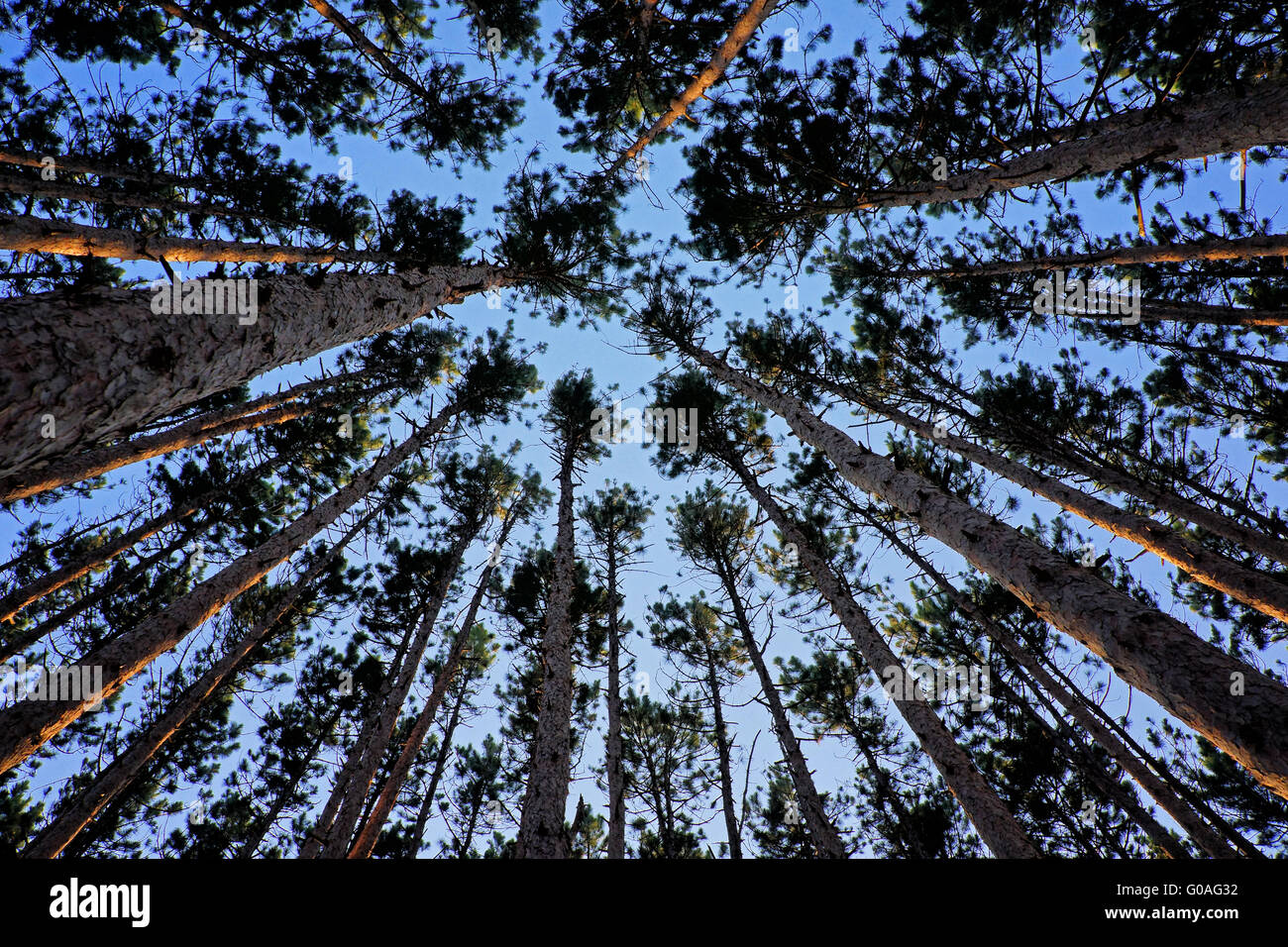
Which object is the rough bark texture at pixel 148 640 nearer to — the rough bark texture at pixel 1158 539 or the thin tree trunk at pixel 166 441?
the thin tree trunk at pixel 166 441

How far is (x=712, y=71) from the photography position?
652 cm

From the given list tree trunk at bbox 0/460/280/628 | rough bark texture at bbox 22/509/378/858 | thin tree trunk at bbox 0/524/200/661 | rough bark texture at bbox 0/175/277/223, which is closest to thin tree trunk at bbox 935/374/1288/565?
rough bark texture at bbox 0/175/277/223

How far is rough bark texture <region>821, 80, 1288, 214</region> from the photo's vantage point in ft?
12.3

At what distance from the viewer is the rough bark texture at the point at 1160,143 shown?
376 centimetres

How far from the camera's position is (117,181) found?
7.64 meters

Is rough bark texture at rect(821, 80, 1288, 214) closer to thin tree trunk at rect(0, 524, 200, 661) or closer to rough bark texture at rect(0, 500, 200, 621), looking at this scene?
rough bark texture at rect(0, 500, 200, 621)

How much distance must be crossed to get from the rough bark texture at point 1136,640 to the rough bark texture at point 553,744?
14.9 ft

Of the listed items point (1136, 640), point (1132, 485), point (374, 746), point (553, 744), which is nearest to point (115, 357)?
point (553, 744)

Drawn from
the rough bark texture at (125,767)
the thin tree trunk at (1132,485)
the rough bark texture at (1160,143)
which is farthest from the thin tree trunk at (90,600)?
the thin tree trunk at (1132,485)

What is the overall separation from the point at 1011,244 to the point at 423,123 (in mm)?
11020

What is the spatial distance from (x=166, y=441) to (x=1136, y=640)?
11076 mm

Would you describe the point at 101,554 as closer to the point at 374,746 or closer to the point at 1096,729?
the point at 374,746

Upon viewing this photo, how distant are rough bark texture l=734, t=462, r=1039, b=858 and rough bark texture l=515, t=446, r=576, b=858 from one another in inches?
166
